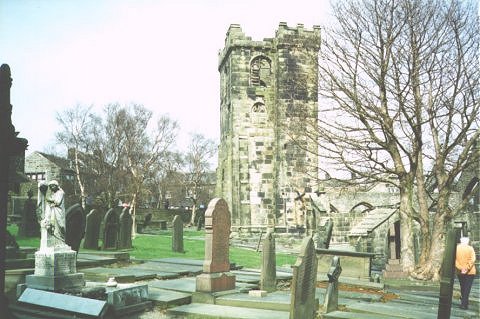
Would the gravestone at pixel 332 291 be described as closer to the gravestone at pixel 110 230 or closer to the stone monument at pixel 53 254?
the stone monument at pixel 53 254

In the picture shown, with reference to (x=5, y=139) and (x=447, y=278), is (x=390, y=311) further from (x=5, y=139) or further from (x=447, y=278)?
(x=5, y=139)

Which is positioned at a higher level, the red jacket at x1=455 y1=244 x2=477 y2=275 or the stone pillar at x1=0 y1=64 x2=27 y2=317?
the stone pillar at x1=0 y1=64 x2=27 y2=317

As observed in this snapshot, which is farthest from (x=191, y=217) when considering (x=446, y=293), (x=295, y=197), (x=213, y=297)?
(x=446, y=293)

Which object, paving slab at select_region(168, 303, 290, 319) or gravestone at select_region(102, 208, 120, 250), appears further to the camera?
gravestone at select_region(102, 208, 120, 250)

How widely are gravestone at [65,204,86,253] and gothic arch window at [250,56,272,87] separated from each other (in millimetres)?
20302

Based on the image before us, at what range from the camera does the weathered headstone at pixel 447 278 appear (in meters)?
5.26

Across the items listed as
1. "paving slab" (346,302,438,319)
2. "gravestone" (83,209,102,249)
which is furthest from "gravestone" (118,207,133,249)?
"paving slab" (346,302,438,319)

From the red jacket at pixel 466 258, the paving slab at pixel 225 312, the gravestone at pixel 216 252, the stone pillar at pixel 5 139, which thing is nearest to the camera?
the stone pillar at pixel 5 139

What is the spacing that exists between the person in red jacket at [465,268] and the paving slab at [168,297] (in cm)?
603

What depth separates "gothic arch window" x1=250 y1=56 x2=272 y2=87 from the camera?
31.9 m

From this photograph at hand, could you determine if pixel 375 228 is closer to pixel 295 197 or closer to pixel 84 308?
pixel 295 197

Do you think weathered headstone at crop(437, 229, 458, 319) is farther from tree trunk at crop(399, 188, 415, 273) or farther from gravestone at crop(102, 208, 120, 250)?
gravestone at crop(102, 208, 120, 250)

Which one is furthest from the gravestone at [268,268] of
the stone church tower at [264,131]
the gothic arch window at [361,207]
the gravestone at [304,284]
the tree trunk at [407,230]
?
the gothic arch window at [361,207]

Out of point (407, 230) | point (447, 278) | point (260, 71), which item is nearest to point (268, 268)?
point (447, 278)
